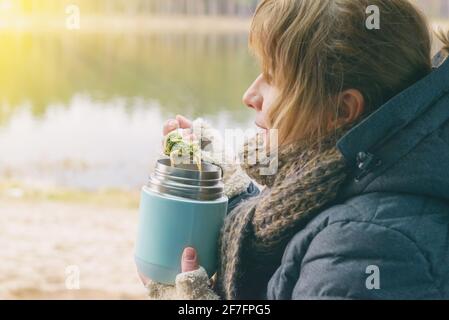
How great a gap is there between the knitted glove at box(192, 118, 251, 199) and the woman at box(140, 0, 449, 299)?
3.1 inches

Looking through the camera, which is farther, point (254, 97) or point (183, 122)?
point (183, 122)

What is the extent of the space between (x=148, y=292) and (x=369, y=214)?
0.90 feet

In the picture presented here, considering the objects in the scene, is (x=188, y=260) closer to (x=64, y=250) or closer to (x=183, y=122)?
(x=183, y=122)

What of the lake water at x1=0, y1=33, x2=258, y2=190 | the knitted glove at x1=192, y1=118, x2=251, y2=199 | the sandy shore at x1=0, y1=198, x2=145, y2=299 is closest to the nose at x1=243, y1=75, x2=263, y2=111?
the knitted glove at x1=192, y1=118, x2=251, y2=199

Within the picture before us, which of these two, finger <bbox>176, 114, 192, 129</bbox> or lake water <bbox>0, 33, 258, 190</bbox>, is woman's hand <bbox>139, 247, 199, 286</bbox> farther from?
lake water <bbox>0, 33, 258, 190</bbox>

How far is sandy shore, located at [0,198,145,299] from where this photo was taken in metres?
2.57

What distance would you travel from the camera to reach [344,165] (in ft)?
2.44

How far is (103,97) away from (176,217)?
15.6ft

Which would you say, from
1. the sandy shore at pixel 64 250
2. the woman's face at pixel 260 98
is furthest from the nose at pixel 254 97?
the sandy shore at pixel 64 250

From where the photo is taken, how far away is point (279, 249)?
0.77m

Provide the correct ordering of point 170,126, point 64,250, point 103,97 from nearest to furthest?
point 170,126, point 64,250, point 103,97

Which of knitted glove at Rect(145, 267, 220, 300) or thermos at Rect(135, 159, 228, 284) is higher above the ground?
thermos at Rect(135, 159, 228, 284)

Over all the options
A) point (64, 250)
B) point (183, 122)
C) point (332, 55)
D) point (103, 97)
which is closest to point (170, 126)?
point (183, 122)
